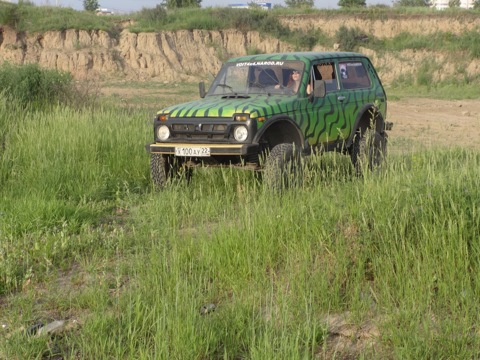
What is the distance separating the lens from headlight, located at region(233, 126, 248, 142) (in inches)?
340

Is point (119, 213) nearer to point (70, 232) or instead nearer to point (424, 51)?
point (70, 232)

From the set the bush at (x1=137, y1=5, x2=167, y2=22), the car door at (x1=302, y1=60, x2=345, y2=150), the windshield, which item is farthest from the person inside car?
the bush at (x1=137, y1=5, x2=167, y2=22)

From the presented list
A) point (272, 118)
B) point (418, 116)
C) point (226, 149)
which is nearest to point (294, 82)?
point (272, 118)

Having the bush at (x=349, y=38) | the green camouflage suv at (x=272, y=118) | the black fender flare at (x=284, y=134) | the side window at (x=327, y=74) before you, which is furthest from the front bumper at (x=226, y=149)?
the bush at (x=349, y=38)

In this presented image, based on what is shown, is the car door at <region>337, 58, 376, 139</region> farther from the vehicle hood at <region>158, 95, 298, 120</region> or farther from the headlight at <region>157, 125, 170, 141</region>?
the headlight at <region>157, 125, 170, 141</region>

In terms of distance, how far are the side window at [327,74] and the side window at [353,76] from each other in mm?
172

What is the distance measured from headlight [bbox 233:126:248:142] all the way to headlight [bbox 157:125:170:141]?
0.96 m

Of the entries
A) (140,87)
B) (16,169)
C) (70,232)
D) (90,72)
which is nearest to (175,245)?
(70,232)

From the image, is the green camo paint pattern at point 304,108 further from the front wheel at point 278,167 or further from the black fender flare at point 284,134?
the front wheel at point 278,167

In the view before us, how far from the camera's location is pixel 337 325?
491 cm

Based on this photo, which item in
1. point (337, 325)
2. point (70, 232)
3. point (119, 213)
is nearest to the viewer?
point (337, 325)

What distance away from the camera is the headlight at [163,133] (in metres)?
9.16

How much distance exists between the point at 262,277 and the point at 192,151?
11.5ft

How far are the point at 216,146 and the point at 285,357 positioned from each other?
4.86 m
